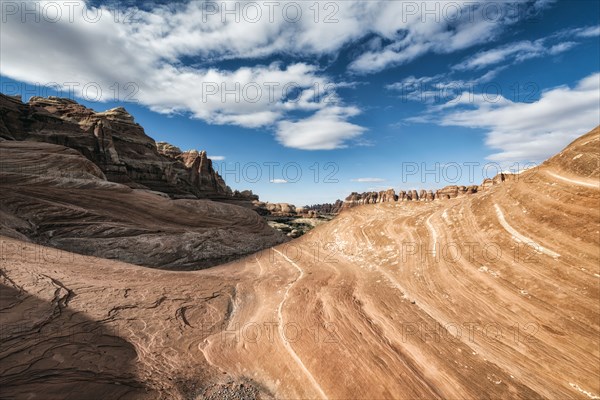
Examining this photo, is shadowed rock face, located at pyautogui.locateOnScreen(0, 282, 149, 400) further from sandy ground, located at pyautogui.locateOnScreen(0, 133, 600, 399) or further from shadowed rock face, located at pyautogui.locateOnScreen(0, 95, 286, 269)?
shadowed rock face, located at pyautogui.locateOnScreen(0, 95, 286, 269)

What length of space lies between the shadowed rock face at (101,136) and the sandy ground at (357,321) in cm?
4708

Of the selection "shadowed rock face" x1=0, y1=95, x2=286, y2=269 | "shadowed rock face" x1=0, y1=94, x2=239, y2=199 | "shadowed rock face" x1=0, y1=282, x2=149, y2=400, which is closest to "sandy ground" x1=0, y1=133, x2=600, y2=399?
"shadowed rock face" x1=0, y1=282, x2=149, y2=400

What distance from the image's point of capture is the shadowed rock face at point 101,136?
44.7 metres

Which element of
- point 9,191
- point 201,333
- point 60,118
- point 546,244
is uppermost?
point 60,118

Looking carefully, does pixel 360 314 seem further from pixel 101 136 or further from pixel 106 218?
pixel 101 136

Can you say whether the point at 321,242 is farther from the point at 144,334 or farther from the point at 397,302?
the point at 144,334

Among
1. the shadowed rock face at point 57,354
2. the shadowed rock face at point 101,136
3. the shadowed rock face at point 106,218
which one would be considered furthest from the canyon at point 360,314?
the shadowed rock face at point 101,136

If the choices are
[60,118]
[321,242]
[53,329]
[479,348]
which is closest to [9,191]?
[53,329]

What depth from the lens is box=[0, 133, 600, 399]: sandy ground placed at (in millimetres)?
4492

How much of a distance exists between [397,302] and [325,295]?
204 centimetres

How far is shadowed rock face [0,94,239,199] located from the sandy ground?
4708 centimetres

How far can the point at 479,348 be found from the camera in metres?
5.39

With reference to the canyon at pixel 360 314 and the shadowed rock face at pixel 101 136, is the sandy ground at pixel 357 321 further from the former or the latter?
the shadowed rock face at pixel 101 136

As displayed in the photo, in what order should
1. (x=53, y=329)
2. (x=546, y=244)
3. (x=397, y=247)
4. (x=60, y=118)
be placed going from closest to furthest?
(x=53, y=329)
(x=546, y=244)
(x=397, y=247)
(x=60, y=118)
